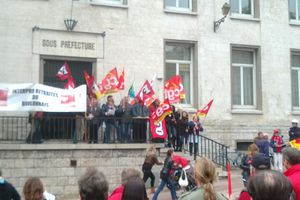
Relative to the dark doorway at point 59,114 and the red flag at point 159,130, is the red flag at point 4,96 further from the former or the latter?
the red flag at point 159,130

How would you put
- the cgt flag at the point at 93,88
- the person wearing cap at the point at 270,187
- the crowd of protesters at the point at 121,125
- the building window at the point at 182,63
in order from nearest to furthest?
the person wearing cap at the point at 270,187 → the crowd of protesters at the point at 121,125 → the cgt flag at the point at 93,88 → the building window at the point at 182,63

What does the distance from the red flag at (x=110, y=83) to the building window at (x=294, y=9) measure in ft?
33.8

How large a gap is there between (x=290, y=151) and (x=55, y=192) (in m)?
9.89

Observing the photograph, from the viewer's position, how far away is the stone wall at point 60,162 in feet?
42.6

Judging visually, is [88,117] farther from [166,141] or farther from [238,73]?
[238,73]

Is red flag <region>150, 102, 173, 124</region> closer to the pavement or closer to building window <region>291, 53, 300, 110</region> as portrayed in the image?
the pavement

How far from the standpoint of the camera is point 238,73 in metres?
20.0

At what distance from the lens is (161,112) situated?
48.4 feet

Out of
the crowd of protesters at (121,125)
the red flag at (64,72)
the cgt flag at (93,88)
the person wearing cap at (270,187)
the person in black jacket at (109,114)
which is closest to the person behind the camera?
the person wearing cap at (270,187)

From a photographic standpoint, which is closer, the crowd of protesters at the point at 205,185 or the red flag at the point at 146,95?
the crowd of protesters at the point at 205,185

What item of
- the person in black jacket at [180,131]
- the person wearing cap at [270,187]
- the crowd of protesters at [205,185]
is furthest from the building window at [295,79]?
the person wearing cap at [270,187]

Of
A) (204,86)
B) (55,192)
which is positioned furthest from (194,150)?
(55,192)

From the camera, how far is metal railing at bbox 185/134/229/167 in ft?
55.4

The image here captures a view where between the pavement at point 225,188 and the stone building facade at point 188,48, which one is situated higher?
the stone building facade at point 188,48
